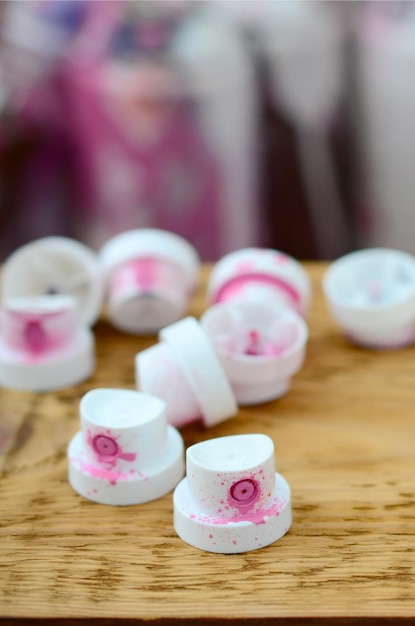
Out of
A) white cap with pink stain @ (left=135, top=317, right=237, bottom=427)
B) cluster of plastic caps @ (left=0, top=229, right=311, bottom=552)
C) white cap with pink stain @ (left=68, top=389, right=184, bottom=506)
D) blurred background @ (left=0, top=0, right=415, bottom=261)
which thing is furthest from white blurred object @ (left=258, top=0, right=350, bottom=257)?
white cap with pink stain @ (left=68, top=389, right=184, bottom=506)

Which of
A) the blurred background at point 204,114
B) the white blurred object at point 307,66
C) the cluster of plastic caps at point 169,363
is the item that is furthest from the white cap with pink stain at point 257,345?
the white blurred object at point 307,66

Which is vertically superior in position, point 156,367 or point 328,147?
point 156,367

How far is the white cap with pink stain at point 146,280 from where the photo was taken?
945mm

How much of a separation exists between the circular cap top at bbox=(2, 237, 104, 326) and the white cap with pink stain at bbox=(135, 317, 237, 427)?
0.71ft

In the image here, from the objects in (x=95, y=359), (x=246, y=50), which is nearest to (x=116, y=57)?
(x=246, y=50)

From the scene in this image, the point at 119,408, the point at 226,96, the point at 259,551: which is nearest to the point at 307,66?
the point at 226,96

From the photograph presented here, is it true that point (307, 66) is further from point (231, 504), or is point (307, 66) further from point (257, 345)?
point (231, 504)

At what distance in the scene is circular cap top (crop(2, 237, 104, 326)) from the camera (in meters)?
0.94

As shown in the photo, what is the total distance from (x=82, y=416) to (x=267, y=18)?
3.91 feet

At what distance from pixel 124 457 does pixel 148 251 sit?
0.36 metres

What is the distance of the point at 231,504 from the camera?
1.96 feet

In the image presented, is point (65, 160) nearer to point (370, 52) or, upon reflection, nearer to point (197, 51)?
point (197, 51)

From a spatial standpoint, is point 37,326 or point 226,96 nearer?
point 37,326

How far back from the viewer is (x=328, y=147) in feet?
5.74
